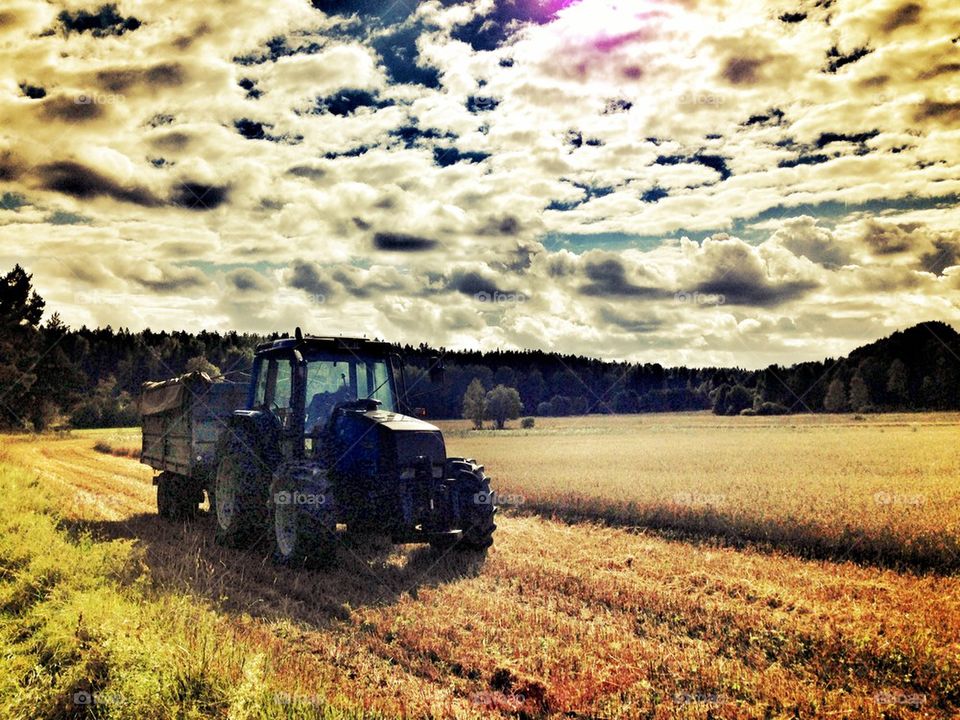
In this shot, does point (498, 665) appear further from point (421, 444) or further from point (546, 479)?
point (546, 479)

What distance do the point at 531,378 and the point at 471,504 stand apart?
83486mm

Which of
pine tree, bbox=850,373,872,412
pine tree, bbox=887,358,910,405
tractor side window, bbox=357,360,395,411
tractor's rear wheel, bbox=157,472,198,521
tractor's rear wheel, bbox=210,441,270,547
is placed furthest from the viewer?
pine tree, bbox=850,373,872,412

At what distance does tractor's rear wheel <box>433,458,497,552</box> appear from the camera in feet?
30.5

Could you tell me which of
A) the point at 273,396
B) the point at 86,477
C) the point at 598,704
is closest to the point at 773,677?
the point at 598,704

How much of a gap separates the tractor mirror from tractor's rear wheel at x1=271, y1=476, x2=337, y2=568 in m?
2.04

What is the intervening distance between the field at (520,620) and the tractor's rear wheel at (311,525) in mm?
308

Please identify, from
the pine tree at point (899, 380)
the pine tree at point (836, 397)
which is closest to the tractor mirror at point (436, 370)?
the pine tree at point (899, 380)

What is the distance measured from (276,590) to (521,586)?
9.90 feet

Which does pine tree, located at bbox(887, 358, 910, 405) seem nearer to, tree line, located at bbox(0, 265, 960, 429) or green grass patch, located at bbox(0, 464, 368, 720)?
tree line, located at bbox(0, 265, 960, 429)

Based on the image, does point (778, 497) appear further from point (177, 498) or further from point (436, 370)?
point (177, 498)

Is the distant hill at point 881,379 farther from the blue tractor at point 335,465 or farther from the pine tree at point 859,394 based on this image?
the blue tractor at point 335,465

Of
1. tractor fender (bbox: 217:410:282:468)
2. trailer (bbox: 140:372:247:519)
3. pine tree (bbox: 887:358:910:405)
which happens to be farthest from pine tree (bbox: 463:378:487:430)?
tractor fender (bbox: 217:410:282:468)

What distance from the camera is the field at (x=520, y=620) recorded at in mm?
5152

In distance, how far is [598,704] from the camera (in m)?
5.21
